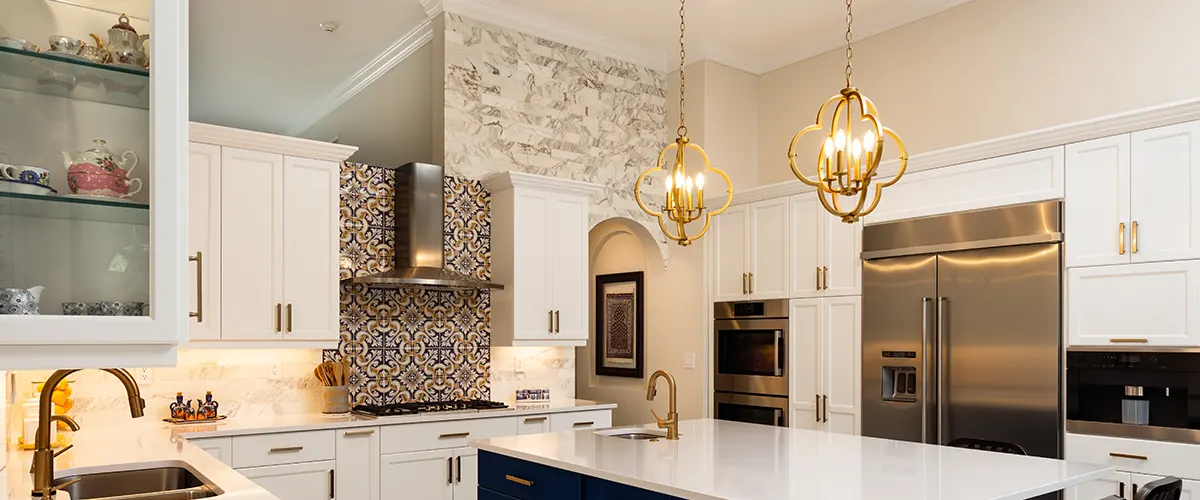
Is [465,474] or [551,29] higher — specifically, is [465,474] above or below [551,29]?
below

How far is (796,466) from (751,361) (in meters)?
3.03

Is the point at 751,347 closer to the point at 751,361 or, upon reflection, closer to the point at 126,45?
the point at 751,361

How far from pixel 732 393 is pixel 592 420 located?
43.0 inches

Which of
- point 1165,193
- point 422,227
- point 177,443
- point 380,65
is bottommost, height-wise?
point 177,443

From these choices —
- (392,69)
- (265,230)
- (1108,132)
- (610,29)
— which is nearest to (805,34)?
(610,29)

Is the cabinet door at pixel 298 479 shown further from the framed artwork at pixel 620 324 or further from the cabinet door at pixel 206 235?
Result: the framed artwork at pixel 620 324

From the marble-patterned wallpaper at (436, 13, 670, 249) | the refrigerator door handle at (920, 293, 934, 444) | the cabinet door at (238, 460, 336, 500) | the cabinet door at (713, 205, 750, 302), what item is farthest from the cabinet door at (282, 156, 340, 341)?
the refrigerator door handle at (920, 293, 934, 444)

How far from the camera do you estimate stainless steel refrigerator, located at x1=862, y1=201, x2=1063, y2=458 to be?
4324mm

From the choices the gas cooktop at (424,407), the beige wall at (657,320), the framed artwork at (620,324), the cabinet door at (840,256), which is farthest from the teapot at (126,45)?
the framed artwork at (620,324)

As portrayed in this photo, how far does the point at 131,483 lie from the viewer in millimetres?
2875

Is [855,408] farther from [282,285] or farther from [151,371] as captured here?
[151,371]

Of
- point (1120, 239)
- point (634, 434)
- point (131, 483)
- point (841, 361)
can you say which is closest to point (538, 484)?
point (634, 434)

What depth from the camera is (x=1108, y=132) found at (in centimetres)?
411

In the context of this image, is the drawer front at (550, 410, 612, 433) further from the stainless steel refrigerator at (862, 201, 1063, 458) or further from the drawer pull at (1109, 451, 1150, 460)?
the drawer pull at (1109, 451, 1150, 460)
